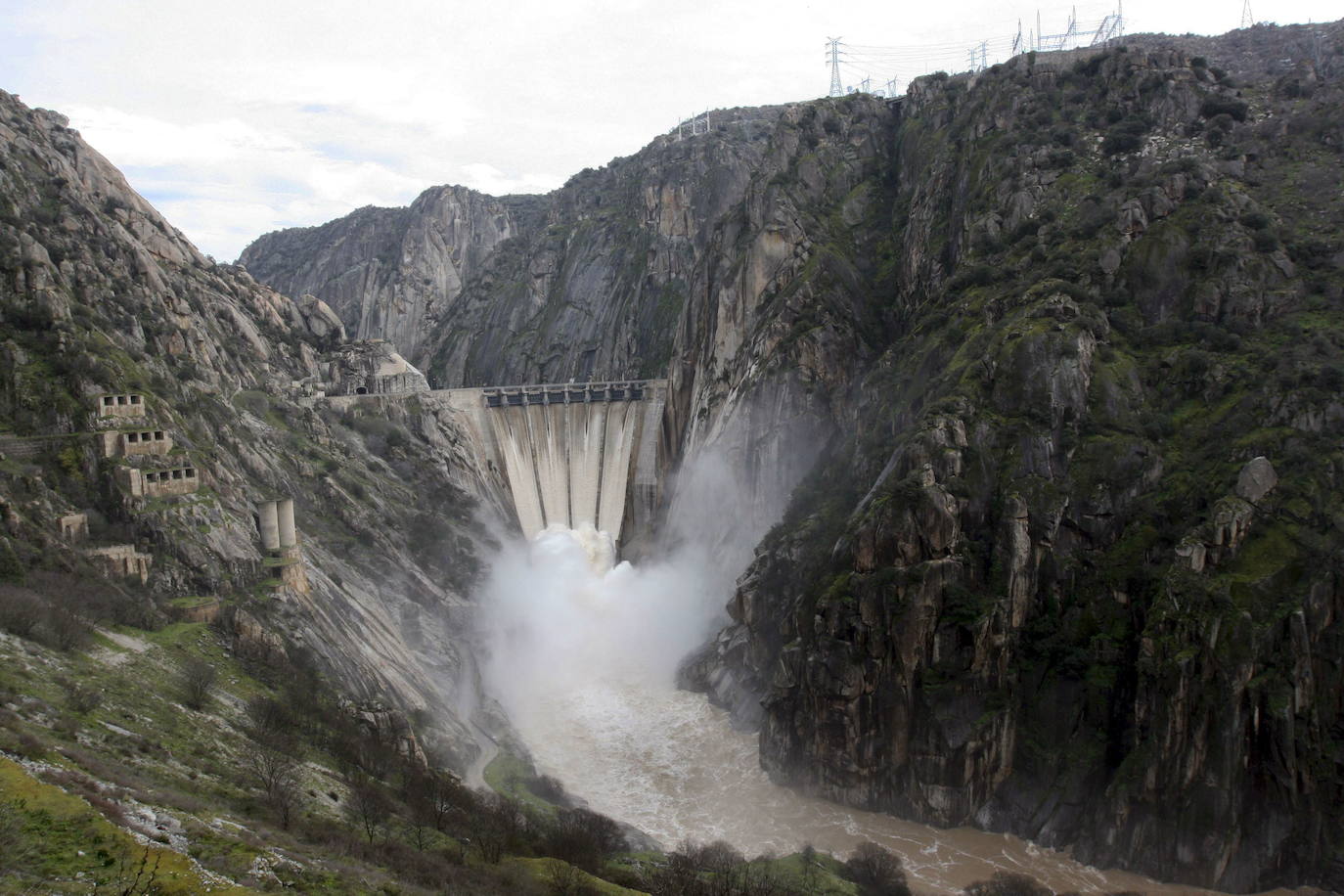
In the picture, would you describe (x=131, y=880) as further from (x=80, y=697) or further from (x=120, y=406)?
(x=120, y=406)

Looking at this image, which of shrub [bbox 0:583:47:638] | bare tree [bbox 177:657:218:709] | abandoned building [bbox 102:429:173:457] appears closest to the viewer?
shrub [bbox 0:583:47:638]

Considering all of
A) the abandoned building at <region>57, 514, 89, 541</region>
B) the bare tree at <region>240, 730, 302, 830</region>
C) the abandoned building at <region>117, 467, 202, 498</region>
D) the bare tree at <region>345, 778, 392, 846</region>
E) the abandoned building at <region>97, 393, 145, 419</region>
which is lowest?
the bare tree at <region>345, 778, 392, 846</region>

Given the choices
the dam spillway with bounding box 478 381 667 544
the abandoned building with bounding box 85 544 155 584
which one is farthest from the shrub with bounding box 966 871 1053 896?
the dam spillway with bounding box 478 381 667 544

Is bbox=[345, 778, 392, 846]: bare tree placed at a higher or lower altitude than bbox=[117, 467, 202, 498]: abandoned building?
lower

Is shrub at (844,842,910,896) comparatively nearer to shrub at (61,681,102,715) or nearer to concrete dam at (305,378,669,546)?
shrub at (61,681,102,715)

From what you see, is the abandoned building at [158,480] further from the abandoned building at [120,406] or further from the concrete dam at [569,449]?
the concrete dam at [569,449]

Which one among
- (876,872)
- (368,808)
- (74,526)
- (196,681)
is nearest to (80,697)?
(196,681)

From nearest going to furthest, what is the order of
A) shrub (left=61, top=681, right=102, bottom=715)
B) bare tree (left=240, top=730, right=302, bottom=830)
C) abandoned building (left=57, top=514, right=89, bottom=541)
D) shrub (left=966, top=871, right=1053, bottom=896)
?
1. bare tree (left=240, top=730, right=302, bottom=830)
2. shrub (left=61, top=681, right=102, bottom=715)
3. shrub (left=966, top=871, right=1053, bottom=896)
4. abandoned building (left=57, top=514, right=89, bottom=541)

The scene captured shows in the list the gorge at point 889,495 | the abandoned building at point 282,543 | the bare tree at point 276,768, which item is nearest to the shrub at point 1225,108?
the gorge at point 889,495

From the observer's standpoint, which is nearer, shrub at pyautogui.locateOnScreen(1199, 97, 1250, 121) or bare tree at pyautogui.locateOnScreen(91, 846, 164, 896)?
bare tree at pyautogui.locateOnScreen(91, 846, 164, 896)
